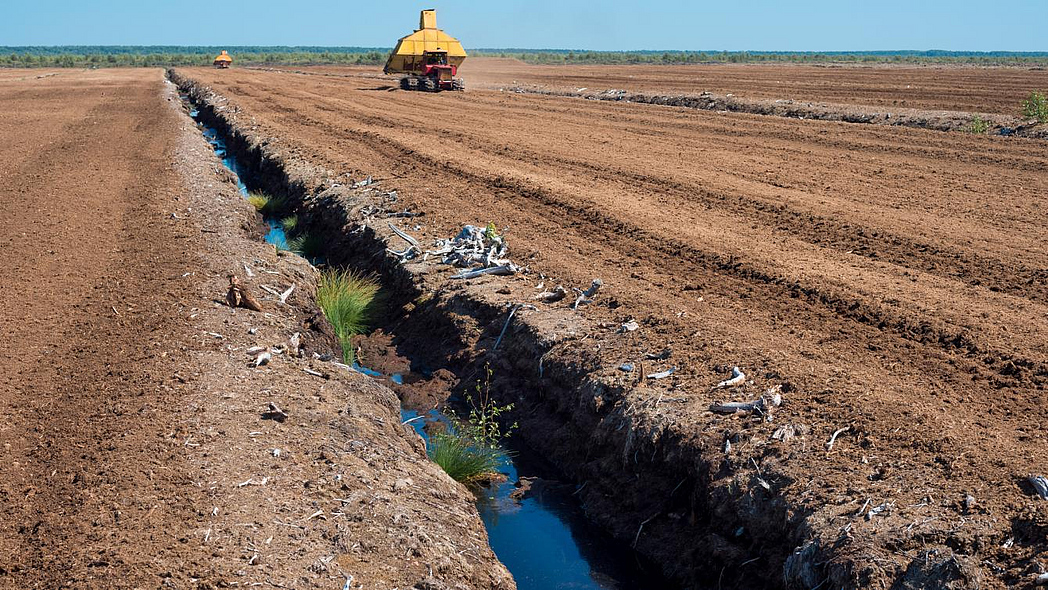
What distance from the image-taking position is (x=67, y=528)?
475cm

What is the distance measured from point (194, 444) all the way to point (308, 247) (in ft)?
24.9

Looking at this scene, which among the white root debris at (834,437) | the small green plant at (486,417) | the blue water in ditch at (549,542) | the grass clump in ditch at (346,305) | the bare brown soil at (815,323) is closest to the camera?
the bare brown soil at (815,323)

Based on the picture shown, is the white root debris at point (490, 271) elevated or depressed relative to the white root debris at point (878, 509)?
elevated

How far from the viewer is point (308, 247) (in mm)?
12930

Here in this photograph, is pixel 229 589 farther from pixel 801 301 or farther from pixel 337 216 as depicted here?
pixel 337 216

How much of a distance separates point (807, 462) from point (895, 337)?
2.21 meters

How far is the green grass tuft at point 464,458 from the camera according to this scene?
6.75 m

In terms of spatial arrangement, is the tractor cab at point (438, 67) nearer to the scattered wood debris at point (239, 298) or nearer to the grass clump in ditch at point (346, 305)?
the grass clump in ditch at point (346, 305)

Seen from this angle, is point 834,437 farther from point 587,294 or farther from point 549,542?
point 587,294

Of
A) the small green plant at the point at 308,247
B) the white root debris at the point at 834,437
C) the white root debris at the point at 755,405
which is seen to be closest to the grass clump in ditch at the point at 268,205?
the small green plant at the point at 308,247

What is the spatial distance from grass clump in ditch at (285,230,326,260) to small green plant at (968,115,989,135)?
44.9ft

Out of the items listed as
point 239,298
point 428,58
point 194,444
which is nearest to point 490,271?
point 239,298

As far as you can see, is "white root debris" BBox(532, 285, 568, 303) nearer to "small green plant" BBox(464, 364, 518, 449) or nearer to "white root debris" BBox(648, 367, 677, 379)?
"small green plant" BBox(464, 364, 518, 449)

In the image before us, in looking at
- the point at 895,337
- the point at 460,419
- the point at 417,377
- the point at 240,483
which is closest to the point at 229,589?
the point at 240,483
